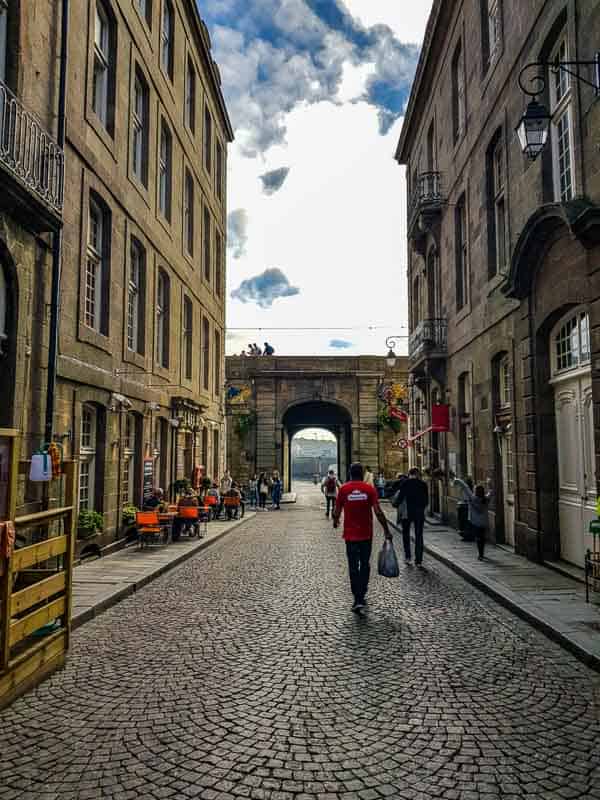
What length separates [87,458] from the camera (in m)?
11.5

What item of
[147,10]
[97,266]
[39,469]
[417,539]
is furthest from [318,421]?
[39,469]

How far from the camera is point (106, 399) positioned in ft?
39.0

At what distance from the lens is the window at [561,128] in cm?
950

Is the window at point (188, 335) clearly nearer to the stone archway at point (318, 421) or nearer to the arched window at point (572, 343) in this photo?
the arched window at point (572, 343)

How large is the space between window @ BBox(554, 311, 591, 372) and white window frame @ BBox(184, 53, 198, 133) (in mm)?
15927

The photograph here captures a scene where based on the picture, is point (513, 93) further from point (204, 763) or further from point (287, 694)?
point (204, 763)

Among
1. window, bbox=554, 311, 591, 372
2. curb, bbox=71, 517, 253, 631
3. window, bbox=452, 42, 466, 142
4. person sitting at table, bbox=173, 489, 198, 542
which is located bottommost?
curb, bbox=71, 517, 253, 631

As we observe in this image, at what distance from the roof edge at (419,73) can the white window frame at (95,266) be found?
39.4 ft

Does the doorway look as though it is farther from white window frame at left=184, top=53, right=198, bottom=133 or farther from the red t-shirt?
white window frame at left=184, top=53, right=198, bottom=133

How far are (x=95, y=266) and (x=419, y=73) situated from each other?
1426 centimetres

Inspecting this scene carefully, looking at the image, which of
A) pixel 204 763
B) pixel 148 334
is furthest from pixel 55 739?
pixel 148 334

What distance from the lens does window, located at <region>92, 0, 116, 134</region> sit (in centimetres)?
1256

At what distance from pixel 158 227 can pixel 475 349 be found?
8.98 meters

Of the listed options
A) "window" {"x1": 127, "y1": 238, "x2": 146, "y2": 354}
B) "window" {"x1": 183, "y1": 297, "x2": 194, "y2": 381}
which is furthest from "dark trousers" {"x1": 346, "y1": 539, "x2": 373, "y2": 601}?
"window" {"x1": 183, "y1": 297, "x2": 194, "y2": 381}
